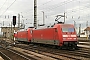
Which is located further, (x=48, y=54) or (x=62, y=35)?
(x=62, y=35)

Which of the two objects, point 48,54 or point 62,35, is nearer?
point 48,54

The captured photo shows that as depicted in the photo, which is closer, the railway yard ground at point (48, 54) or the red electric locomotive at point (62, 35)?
the railway yard ground at point (48, 54)

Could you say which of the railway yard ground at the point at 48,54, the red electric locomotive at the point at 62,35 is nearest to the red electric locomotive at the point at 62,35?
the red electric locomotive at the point at 62,35

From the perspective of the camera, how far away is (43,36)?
93.3 feet

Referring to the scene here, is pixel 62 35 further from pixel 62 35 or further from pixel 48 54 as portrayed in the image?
pixel 48 54

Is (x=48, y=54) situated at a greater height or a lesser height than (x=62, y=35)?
lesser

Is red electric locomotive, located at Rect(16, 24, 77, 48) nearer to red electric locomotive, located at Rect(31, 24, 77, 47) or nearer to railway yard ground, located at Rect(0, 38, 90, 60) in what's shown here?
red electric locomotive, located at Rect(31, 24, 77, 47)

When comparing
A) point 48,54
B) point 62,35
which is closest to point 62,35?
point 62,35

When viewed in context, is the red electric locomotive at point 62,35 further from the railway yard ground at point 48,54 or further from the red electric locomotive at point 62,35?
the railway yard ground at point 48,54

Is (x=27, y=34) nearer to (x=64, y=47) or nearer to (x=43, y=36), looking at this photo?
(x=43, y=36)

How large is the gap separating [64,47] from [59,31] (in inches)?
75.3

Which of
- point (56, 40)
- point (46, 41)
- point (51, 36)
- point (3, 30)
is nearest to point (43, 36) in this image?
point (46, 41)

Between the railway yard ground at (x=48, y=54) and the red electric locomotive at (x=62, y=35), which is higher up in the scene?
the red electric locomotive at (x=62, y=35)

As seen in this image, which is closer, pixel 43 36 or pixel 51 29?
pixel 51 29
